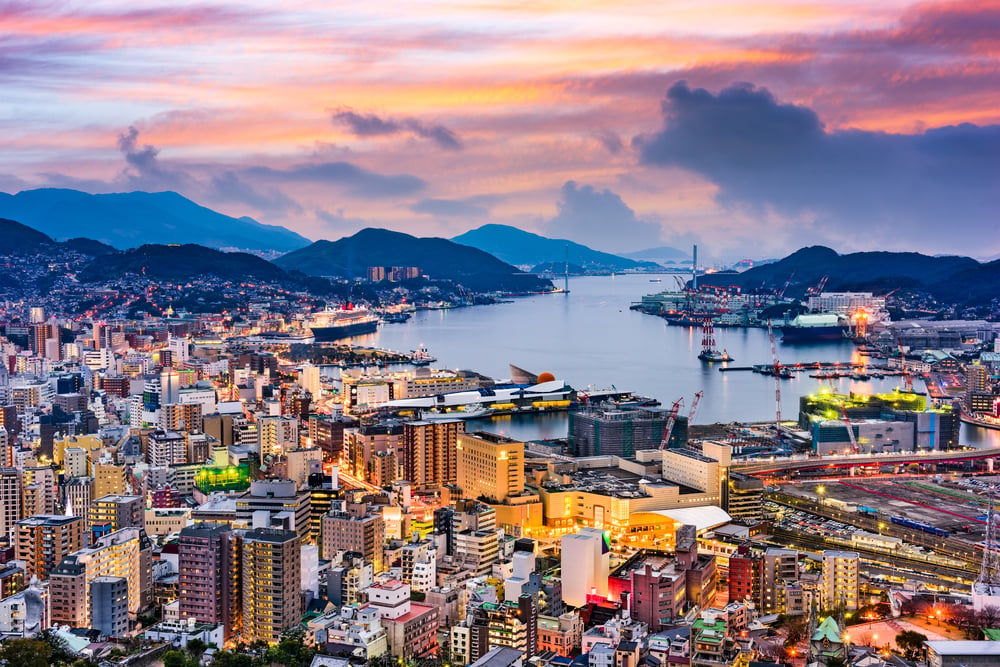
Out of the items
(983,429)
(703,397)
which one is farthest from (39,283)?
(983,429)

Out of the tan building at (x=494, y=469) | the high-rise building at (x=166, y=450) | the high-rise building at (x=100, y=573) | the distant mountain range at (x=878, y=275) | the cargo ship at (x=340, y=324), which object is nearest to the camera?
the high-rise building at (x=100, y=573)

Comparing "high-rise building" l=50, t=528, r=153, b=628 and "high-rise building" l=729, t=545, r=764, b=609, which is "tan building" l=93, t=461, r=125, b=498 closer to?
"high-rise building" l=50, t=528, r=153, b=628

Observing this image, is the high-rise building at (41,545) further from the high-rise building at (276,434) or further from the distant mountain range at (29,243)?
the distant mountain range at (29,243)

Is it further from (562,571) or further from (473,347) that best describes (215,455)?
(473,347)

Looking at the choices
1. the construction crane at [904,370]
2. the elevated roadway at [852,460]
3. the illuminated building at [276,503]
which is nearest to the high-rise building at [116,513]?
the illuminated building at [276,503]

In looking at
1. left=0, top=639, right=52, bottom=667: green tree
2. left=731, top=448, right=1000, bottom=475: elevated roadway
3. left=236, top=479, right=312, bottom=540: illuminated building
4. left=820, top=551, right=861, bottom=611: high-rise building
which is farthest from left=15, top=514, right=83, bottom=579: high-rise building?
left=731, top=448, right=1000, bottom=475: elevated roadway

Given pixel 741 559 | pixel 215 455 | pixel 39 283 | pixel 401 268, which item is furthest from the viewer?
pixel 401 268
